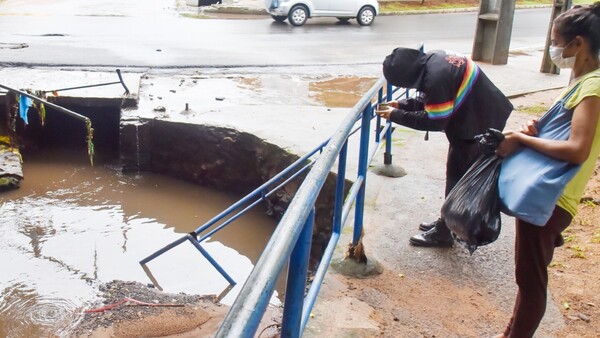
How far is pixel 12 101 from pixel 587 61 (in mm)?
8162

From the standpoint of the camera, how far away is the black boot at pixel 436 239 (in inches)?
171

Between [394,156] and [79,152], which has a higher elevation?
[394,156]

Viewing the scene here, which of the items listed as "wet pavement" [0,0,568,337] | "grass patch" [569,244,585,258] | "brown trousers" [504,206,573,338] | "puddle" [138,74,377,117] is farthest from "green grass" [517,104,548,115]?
"brown trousers" [504,206,573,338]

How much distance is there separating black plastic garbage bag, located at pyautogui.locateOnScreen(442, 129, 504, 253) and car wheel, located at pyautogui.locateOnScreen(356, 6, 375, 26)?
1664cm

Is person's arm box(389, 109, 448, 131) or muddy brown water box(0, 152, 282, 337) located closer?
person's arm box(389, 109, 448, 131)

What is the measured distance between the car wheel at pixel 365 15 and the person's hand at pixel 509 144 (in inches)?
662

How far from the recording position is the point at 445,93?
3.65 metres

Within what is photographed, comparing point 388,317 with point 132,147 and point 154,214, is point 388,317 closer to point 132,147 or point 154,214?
point 154,214

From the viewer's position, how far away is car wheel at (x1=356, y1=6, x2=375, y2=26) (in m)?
19.0

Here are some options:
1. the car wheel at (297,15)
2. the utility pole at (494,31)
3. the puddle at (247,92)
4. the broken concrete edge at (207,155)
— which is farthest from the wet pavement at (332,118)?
the car wheel at (297,15)

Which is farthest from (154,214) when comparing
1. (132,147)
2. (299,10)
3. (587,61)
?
(299,10)

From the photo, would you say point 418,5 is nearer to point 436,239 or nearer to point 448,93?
point 436,239

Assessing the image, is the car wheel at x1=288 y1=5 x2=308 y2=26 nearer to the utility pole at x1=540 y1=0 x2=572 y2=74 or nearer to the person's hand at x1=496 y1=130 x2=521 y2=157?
the utility pole at x1=540 y1=0 x2=572 y2=74

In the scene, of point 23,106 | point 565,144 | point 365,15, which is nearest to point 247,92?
point 23,106
